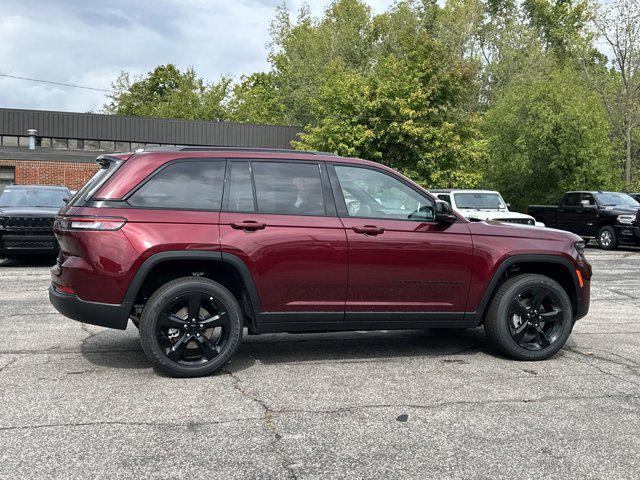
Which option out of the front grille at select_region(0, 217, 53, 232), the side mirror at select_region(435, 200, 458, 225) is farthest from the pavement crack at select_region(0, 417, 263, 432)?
the front grille at select_region(0, 217, 53, 232)

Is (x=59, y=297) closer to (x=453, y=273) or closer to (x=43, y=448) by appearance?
(x=43, y=448)

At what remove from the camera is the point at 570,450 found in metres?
3.75

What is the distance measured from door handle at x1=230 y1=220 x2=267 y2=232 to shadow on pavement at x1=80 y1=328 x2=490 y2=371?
3.95 feet

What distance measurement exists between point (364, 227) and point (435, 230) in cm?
65

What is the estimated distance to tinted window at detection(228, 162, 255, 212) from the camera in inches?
210

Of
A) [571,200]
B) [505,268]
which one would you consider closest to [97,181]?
[505,268]

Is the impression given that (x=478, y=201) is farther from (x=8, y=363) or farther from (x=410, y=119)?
(x=8, y=363)

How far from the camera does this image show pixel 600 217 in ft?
66.5

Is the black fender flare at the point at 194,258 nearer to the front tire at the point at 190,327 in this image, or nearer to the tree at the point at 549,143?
the front tire at the point at 190,327

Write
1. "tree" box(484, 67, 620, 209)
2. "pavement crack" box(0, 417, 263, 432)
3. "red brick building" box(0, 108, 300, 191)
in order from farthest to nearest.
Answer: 1. "red brick building" box(0, 108, 300, 191)
2. "tree" box(484, 67, 620, 209)
3. "pavement crack" box(0, 417, 263, 432)

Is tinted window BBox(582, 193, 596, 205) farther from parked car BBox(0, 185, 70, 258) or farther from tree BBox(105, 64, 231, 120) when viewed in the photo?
tree BBox(105, 64, 231, 120)

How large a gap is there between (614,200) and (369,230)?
17.6m

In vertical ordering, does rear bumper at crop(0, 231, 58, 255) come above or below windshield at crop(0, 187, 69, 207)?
below

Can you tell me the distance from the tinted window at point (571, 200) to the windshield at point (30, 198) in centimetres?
1531
